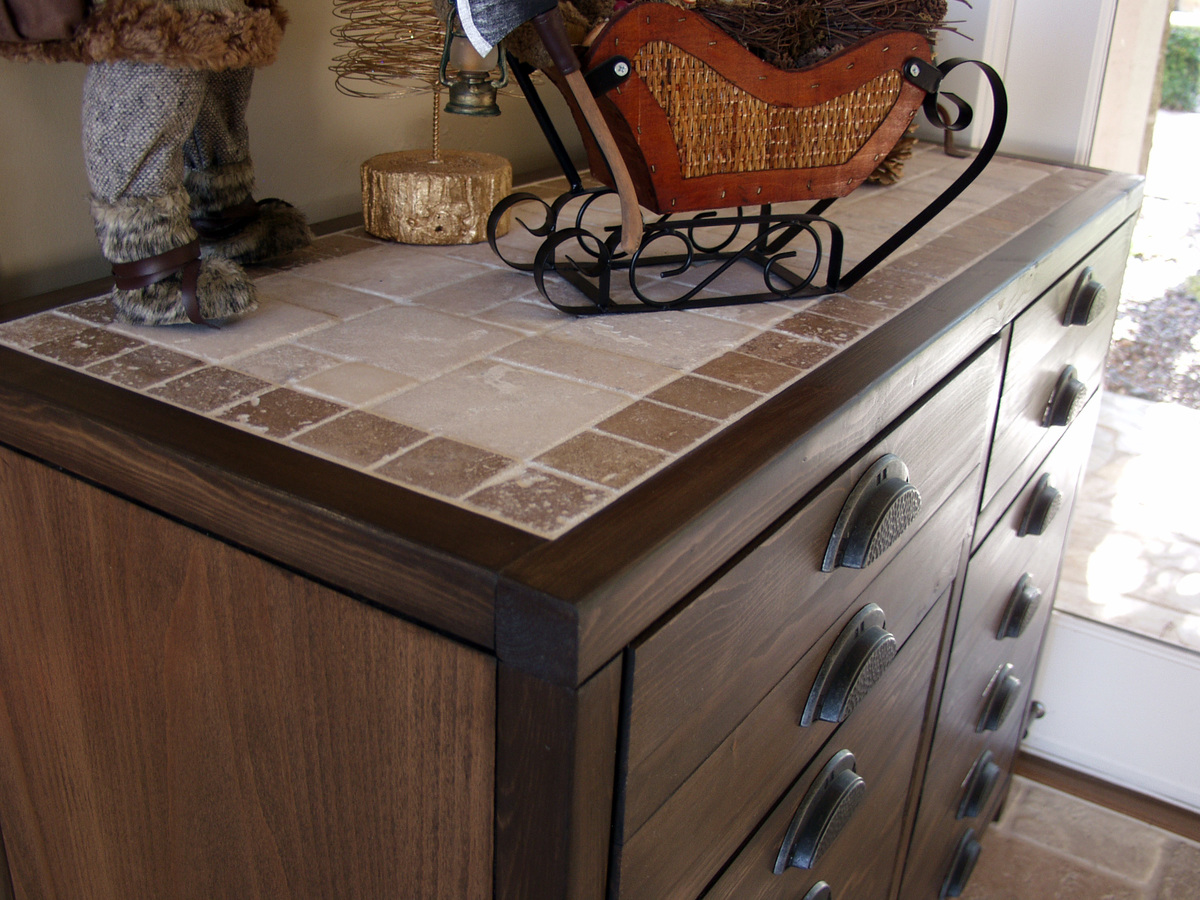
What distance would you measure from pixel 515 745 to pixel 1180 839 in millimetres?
1800

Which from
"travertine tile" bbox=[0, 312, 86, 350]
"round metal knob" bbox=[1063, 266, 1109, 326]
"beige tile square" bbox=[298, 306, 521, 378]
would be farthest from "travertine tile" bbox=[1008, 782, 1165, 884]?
"travertine tile" bbox=[0, 312, 86, 350]

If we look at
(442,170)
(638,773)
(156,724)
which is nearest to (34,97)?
(442,170)

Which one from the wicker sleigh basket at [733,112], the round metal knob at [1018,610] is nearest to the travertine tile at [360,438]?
the wicker sleigh basket at [733,112]

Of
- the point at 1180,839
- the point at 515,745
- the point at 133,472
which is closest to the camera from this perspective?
the point at 515,745

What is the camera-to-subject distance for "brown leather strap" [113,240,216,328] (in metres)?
0.78

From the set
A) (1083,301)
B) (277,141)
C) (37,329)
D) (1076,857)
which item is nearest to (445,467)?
(37,329)

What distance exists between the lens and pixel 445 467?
0.63 meters

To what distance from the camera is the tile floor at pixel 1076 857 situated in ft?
5.81

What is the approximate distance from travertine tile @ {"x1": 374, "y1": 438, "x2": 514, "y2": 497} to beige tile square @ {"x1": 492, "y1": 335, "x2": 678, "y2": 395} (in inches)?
5.6

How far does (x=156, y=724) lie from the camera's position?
0.76 meters

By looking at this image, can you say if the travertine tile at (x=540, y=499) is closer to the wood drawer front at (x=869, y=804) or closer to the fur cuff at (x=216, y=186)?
the wood drawer front at (x=869, y=804)

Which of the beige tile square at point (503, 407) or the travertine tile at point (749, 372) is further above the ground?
the travertine tile at point (749, 372)

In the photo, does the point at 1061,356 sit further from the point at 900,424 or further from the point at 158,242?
the point at 158,242

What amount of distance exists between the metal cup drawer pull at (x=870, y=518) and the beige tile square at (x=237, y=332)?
0.43 meters
